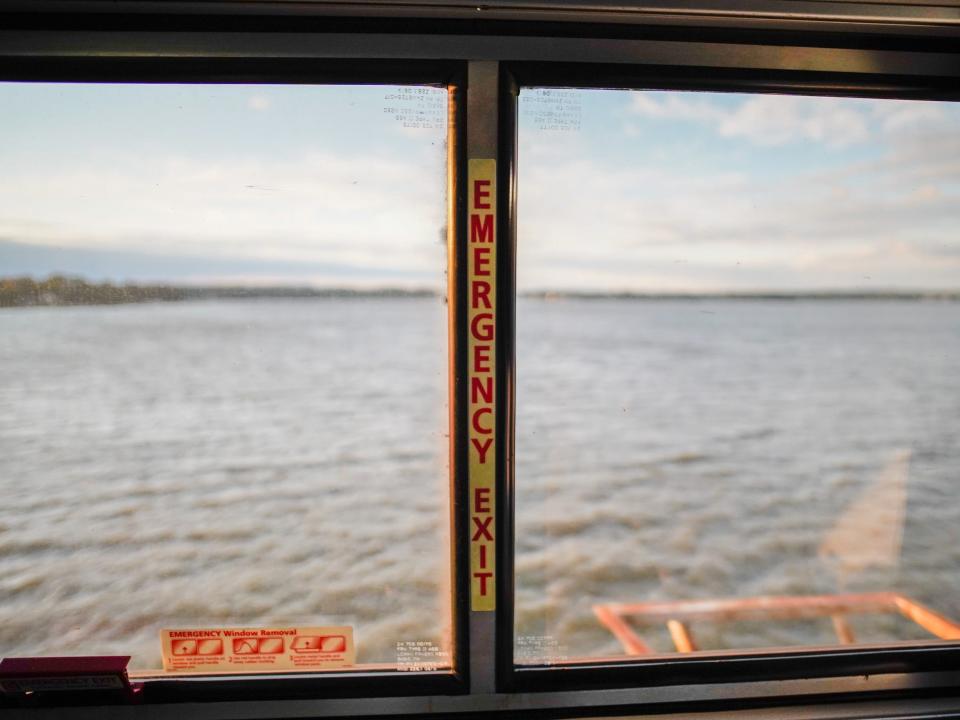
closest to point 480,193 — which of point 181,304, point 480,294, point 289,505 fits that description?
point 480,294

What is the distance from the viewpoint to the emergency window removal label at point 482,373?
1558mm

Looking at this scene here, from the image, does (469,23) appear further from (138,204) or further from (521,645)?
(521,645)

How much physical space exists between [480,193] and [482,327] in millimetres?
343

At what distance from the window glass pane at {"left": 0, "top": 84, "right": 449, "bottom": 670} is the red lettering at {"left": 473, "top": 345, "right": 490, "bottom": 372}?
0.12 meters

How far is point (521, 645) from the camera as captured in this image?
5.69ft

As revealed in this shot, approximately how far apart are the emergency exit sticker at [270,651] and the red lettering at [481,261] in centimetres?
106

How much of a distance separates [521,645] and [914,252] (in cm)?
186

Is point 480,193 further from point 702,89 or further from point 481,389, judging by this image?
point 702,89

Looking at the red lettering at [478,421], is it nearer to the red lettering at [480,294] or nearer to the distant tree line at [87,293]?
the red lettering at [480,294]

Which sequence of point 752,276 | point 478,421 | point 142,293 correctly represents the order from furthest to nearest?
1. point 752,276
2. point 142,293
3. point 478,421

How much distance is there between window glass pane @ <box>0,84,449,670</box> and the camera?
1.64m

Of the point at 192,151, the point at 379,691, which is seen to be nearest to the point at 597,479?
the point at 379,691

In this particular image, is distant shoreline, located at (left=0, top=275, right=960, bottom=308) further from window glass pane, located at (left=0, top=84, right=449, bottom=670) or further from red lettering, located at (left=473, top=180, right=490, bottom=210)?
red lettering, located at (left=473, top=180, right=490, bottom=210)

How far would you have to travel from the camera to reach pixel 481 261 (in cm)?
157
